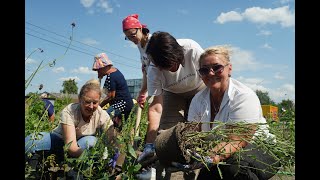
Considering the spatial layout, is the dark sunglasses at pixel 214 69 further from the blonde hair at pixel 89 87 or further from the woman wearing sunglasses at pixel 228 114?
the blonde hair at pixel 89 87

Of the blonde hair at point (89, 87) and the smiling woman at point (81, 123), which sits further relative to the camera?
the blonde hair at point (89, 87)

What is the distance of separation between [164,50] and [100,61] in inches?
61.7

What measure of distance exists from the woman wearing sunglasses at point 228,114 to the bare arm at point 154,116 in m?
0.48

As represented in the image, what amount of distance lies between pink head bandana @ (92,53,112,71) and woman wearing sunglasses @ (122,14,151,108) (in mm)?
579

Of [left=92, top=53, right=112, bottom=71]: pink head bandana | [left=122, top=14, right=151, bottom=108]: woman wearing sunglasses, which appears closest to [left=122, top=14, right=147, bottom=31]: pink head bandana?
[left=122, top=14, right=151, bottom=108]: woman wearing sunglasses

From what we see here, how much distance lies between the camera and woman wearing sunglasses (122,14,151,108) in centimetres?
356

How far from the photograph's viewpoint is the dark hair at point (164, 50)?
272 centimetres

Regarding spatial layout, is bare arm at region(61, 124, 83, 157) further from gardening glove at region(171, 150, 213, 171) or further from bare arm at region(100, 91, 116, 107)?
bare arm at region(100, 91, 116, 107)

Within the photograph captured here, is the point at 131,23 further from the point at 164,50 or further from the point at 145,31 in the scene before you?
the point at 164,50

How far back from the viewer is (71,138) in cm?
275

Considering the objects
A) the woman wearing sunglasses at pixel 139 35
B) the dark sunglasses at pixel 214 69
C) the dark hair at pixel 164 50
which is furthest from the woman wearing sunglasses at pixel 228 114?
the woman wearing sunglasses at pixel 139 35
